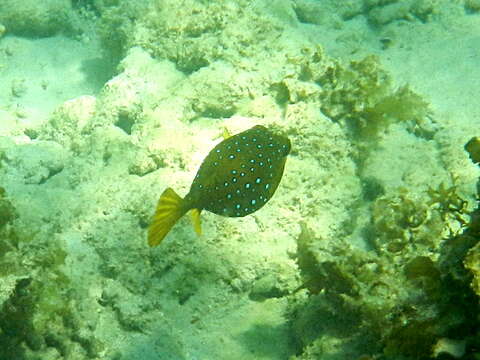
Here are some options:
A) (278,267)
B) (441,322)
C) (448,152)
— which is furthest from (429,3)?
(441,322)

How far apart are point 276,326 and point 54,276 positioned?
2.13 m

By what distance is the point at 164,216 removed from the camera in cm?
333

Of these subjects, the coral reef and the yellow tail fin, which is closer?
the coral reef

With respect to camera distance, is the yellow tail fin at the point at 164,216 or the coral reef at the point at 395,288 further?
the yellow tail fin at the point at 164,216

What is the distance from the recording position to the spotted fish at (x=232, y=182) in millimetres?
3340

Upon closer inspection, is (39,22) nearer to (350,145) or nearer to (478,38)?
(350,145)

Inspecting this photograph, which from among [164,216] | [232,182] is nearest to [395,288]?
[232,182]

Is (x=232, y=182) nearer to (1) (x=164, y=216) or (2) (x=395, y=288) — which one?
(1) (x=164, y=216)

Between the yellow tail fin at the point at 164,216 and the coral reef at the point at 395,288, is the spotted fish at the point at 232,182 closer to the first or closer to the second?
the yellow tail fin at the point at 164,216

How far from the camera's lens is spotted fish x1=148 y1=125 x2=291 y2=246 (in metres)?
3.34

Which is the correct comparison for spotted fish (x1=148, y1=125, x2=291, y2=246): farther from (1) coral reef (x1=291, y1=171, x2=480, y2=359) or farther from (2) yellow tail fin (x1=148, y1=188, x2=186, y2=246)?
(1) coral reef (x1=291, y1=171, x2=480, y2=359)

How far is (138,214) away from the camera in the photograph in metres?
4.75

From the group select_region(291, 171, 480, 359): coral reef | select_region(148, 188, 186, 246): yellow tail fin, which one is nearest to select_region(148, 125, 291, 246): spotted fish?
select_region(148, 188, 186, 246): yellow tail fin

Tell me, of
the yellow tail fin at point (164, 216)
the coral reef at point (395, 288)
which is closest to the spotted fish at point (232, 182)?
the yellow tail fin at point (164, 216)
